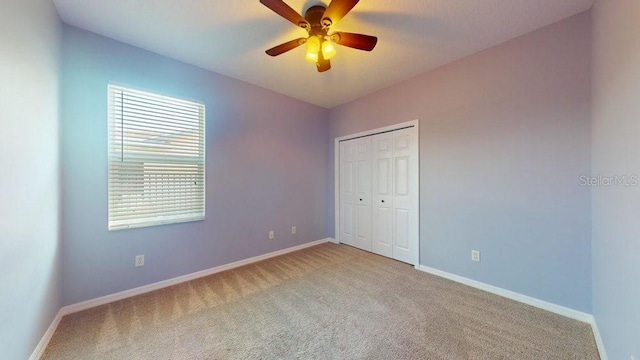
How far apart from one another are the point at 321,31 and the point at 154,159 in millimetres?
2197

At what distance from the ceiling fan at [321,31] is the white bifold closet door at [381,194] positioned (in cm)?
164

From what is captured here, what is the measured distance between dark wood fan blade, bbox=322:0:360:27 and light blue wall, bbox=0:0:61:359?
1838 mm

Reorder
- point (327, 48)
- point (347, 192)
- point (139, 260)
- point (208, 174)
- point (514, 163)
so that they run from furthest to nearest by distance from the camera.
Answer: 1. point (347, 192)
2. point (208, 174)
3. point (139, 260)
4. point (514, 163)
5. point (327, 48)

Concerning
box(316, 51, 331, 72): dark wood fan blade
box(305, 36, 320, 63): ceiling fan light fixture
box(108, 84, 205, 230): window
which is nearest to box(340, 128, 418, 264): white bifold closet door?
box(316, 51, 331, 72): dark wood fan blade

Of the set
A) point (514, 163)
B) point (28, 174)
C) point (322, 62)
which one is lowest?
point (28, 174)

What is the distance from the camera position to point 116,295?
7.28ft

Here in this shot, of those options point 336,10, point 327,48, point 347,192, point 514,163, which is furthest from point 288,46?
point 347,192

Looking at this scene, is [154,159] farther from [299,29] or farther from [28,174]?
[299,29]

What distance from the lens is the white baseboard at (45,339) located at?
1480 millimetres

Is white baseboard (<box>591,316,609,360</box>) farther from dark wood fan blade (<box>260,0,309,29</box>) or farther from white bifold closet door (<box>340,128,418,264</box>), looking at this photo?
dark wood fan blade (<box>260,0,309,29</box>)

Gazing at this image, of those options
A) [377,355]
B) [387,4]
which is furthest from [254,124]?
[377,355]

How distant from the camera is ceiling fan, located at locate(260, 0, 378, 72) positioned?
1.57 metres

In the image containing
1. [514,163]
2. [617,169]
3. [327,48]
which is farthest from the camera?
[514,163]

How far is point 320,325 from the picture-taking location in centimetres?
184
